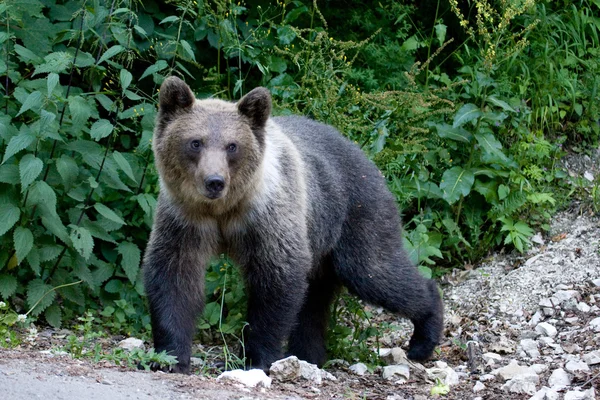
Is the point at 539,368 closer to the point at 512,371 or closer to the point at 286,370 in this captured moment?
the point at 512,371

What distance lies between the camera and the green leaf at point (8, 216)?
23.0ft

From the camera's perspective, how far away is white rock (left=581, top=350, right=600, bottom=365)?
6.96 meters

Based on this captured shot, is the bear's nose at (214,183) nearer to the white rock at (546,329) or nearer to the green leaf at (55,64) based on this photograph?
the green leaf at (55,64)

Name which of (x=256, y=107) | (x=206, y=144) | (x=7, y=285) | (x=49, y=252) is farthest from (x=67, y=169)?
(x=256, y=107)

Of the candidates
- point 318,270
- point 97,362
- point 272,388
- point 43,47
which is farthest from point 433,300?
point 43,47

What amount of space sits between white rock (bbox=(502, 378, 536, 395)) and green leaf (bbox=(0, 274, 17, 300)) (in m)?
3.98

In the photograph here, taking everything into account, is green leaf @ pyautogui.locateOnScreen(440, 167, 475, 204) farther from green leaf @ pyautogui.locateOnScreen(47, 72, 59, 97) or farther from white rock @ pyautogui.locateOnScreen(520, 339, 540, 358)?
green leaf @ pyautogui.locateOnScreen(47, 72, 59, 97)

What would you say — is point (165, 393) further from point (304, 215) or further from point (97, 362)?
point (304, 215)

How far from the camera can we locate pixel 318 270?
25.9ft

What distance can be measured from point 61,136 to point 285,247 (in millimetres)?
2227

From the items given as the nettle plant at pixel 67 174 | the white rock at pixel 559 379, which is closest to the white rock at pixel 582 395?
the white rock at pixel 559 379

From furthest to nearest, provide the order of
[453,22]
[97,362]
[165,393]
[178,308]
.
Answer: [453,22]
[178,308]
[97,362]
[165,393]

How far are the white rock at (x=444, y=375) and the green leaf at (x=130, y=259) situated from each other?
2612mm

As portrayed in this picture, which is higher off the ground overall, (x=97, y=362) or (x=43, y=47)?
(x=43, y=47)
